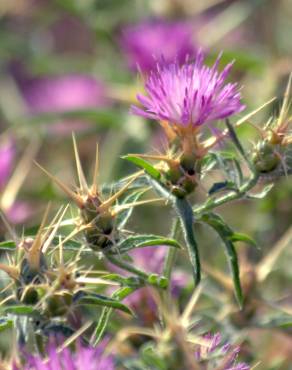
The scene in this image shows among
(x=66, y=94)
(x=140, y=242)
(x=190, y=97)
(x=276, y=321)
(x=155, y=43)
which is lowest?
(x=66, y=94)

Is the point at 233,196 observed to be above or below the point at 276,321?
above

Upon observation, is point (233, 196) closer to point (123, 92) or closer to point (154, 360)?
point (154, 360)

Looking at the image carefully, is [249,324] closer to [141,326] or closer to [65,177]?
[141,326]

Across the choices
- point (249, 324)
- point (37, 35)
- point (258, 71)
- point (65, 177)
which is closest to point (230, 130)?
point (249, 324)

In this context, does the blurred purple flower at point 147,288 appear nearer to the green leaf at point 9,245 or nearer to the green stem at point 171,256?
the green stem at point 171,256

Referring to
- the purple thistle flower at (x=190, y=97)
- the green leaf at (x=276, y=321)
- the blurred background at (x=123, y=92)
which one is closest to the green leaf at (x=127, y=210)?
the purple thistle flower at (x=190, y=97)

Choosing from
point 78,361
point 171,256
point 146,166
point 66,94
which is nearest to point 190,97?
point 146,166

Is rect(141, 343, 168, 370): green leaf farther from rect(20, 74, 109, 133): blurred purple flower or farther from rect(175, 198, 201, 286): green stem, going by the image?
rect(20, 74, 109, 133): blurred purple flower
